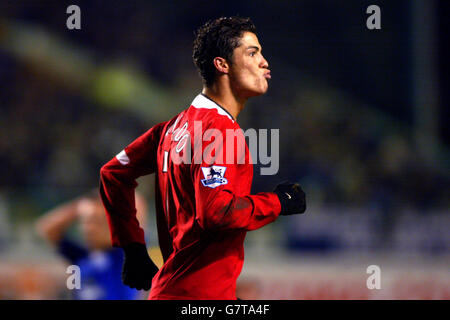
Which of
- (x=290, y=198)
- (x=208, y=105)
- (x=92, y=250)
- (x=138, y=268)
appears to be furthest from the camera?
(x=92, y=250)

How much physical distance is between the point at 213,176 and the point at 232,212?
161 mm

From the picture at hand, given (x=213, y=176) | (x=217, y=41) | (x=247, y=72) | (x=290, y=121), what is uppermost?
(x=217, y=41)

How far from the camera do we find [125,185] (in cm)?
313

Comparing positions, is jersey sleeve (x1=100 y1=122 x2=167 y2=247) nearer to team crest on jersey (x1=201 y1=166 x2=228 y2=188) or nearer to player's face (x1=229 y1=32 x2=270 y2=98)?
player's face (x1=229 y1=32 x2=270 y2=98)

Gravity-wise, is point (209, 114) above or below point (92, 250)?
above

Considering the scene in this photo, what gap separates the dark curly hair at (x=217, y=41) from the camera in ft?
9.60

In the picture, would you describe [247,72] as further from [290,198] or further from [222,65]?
[290,198]

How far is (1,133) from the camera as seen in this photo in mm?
8484

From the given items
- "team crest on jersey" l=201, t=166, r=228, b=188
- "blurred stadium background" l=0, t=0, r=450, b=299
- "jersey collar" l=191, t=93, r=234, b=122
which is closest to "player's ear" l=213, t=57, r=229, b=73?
"jersey collar" l=191, t=93, r=234, b=122

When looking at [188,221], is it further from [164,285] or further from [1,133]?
[1,133]

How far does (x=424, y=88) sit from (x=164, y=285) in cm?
722

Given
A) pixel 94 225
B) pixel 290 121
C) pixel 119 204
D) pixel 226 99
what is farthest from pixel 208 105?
pixel 290 121
